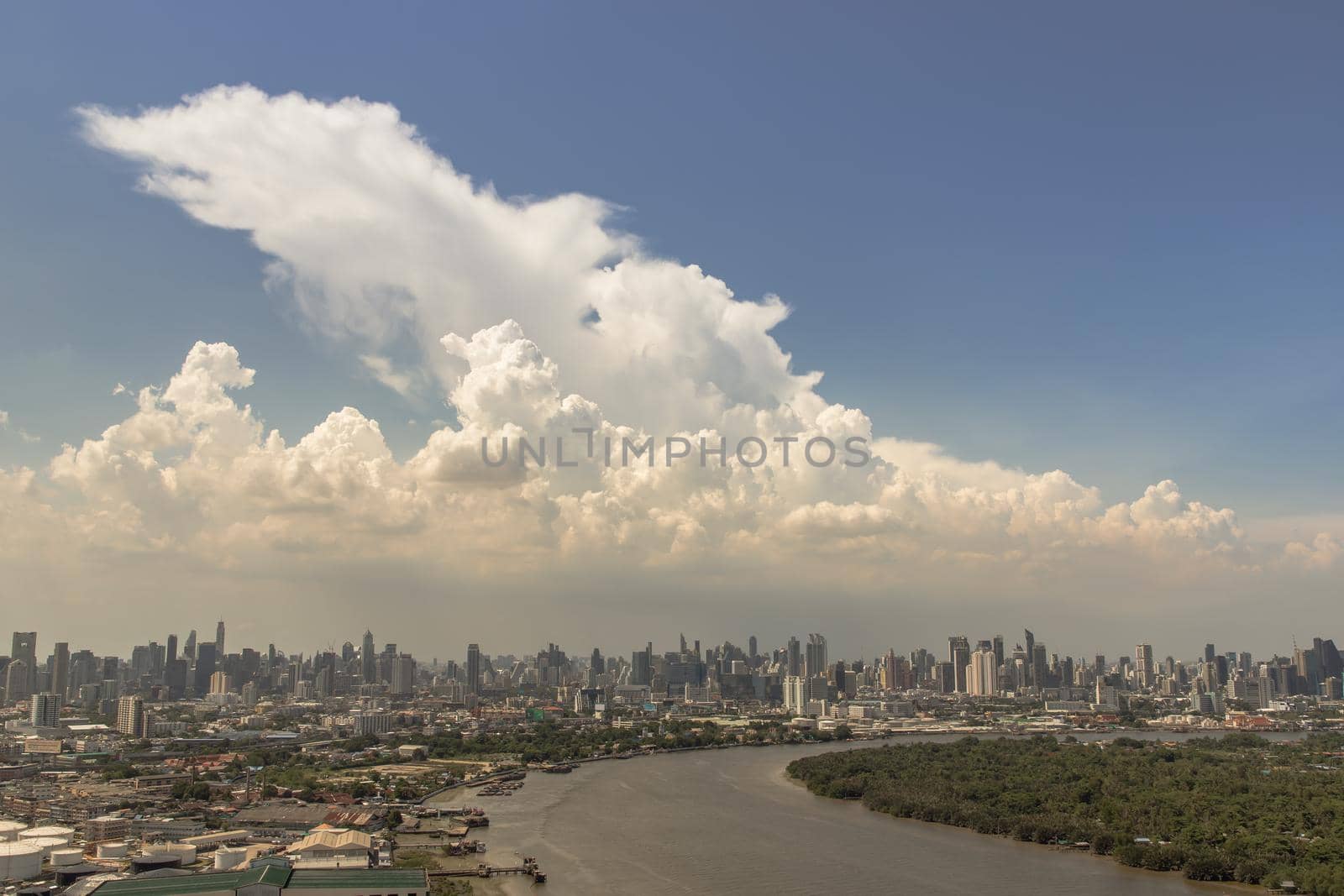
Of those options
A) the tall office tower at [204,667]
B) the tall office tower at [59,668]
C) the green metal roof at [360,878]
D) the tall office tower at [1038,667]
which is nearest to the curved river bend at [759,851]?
the green metal roof at [360,878]

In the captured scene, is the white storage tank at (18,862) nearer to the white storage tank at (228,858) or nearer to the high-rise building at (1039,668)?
the white storage tank at (228,858)

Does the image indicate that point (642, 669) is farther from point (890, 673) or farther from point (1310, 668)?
point (1310, 668)

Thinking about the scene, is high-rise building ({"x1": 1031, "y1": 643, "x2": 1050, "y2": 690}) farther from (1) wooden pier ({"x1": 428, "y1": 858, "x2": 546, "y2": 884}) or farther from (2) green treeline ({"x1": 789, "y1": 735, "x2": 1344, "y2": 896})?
(1) wooden pier ({"x1": 428, "y1": 858, "x2": 546, "y2": 884})

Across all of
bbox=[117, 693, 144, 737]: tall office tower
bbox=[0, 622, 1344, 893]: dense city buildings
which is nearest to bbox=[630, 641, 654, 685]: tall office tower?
bbox=[0, 622, 1344, 893]: dense city buildings

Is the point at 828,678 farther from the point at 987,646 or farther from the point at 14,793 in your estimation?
the point at 14,793

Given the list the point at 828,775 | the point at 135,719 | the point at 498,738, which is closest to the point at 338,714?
the point at 135,719
